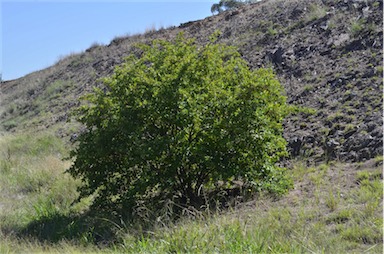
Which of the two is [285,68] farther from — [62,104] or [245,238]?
[62,104]

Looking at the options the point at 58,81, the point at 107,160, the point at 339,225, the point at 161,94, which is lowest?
the point at 339,225

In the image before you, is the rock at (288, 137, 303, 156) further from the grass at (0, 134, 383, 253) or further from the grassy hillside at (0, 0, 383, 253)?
the grass at (0, 134, 383, 253)

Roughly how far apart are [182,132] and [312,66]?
21.6 feet

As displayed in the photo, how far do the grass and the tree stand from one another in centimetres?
69

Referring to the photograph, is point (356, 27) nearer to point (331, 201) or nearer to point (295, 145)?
Answer: point (295, 145)

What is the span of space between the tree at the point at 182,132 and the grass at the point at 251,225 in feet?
2.28

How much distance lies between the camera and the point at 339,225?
7.77 m

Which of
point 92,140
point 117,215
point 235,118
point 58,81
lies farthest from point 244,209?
point 58,81

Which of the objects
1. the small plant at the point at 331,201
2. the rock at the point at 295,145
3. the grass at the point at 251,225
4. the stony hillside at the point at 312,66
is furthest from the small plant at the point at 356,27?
the small plant at the point at 331,201

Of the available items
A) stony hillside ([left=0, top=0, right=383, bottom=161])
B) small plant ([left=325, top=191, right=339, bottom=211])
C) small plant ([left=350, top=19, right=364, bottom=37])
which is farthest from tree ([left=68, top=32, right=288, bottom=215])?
small plant ([left=350, top=19, right=364, bottom=37])

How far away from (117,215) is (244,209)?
8.51 ft

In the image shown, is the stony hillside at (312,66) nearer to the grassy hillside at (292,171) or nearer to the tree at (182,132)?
the grassy hillside at (292,171)

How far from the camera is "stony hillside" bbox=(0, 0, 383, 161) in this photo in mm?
11461

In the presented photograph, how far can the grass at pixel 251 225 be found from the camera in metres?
7.24
